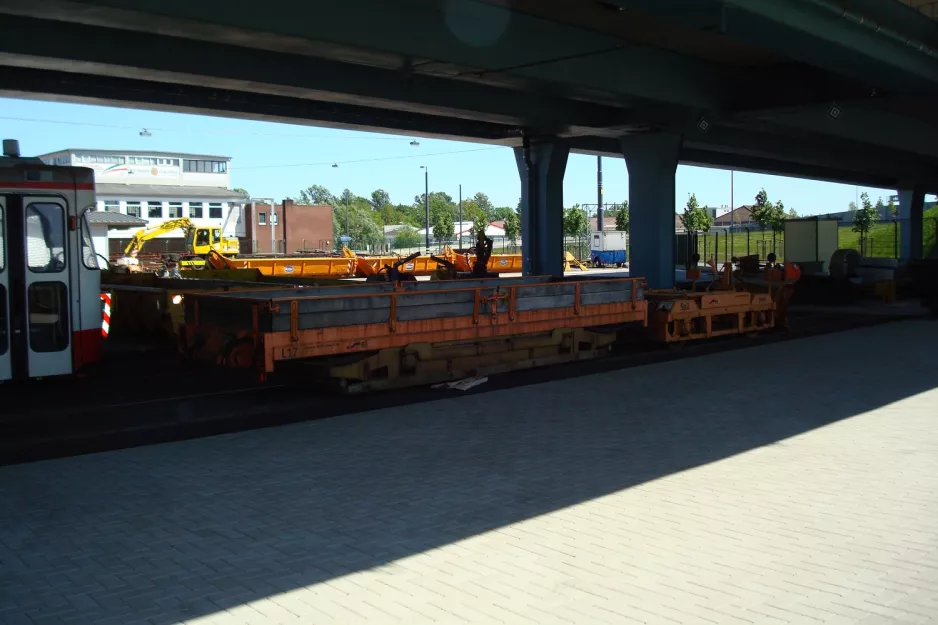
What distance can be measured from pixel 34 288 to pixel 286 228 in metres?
77.1

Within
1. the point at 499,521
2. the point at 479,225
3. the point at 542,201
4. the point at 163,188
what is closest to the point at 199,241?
the point at 542,201

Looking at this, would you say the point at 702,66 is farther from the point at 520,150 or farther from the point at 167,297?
the point at 167,297

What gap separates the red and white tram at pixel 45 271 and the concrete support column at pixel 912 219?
148 ft

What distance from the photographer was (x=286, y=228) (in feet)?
285

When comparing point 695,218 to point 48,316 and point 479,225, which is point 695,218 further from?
point 48,316

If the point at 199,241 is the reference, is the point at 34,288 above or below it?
below

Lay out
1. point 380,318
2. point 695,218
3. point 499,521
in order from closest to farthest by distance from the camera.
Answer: point 499,521
point 380,318
point 695,218

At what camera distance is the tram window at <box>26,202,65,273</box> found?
11.4 meters

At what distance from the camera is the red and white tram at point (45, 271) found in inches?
439

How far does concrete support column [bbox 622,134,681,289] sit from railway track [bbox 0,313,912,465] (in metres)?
8.77

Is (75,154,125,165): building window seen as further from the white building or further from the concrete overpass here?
the concrete overpass

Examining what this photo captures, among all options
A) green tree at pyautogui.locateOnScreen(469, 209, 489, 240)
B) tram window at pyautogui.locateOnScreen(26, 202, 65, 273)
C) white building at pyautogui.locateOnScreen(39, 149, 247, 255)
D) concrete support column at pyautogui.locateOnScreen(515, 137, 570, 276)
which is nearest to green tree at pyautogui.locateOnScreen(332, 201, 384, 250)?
green tree at pyautogui.locateOnScreen(469, 209, 489, 240)

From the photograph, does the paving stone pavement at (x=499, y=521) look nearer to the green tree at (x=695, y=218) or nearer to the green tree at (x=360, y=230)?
the green tree at (x=695, y=218)

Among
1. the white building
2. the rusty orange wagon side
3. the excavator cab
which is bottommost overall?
the rusty orange wagon side
